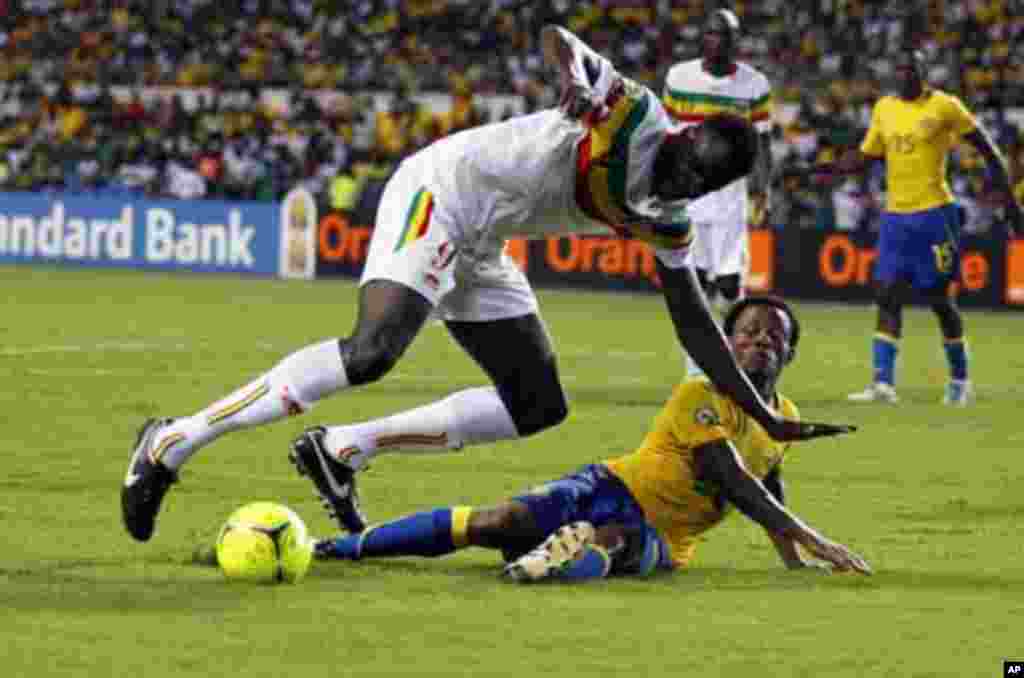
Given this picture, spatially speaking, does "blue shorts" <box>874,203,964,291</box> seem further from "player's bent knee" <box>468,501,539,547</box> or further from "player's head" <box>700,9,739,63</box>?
"player's bent knee" <box>468,501,539,547</box>

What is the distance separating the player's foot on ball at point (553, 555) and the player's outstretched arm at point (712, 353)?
678 millimetres

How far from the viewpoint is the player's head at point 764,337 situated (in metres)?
8.63

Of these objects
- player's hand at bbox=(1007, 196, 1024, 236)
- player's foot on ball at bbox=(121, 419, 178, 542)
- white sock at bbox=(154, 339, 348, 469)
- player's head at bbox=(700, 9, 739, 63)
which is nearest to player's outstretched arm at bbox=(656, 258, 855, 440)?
white sock at bbox=(154, 339, 348, 469)

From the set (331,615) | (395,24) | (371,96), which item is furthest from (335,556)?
(395,24)

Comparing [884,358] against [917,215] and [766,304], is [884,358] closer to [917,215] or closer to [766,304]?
[917,215]

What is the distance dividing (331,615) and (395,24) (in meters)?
35.4

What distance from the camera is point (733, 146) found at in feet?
26.8

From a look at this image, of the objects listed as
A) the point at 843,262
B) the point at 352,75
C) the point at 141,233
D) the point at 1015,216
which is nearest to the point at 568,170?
the point at 1015,216

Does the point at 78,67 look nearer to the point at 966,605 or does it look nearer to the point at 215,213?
the point at 215,213

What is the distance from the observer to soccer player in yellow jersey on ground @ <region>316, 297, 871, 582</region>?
8.40 meters

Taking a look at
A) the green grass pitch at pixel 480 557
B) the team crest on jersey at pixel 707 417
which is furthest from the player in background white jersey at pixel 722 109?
the team crest on jersey at pixel 707 417

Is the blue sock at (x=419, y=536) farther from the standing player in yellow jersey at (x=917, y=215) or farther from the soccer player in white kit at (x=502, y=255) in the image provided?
the standing player in yellow jersey at (x=917, y=215)

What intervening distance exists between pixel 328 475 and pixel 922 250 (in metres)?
8.75

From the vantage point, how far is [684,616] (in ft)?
25.6
